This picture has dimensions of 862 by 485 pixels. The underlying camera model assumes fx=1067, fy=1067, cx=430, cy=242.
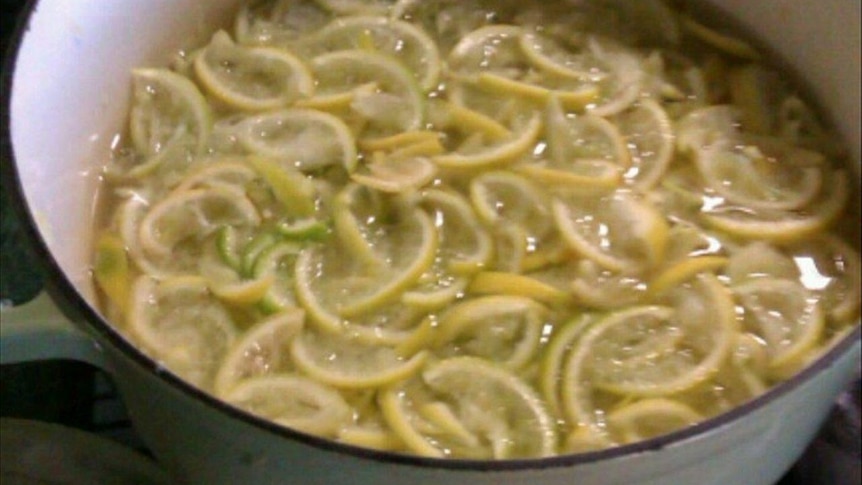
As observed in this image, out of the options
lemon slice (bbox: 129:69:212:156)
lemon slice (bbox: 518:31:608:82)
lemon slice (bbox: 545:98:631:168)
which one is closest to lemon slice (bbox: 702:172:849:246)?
lemon slice (bbox: 545:98:631:168)

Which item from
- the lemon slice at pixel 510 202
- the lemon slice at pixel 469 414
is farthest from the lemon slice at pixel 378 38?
the lemon slice at pixel 469 414

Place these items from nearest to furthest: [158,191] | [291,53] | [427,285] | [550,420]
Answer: [550,420] < [427,285] < [158,191] < [291,53]

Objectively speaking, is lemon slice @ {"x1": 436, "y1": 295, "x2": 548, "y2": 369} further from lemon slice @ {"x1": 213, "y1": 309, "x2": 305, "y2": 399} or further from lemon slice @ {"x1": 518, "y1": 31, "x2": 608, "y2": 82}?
lemon slice @ {"x1": 518, "y1": 31, "x2": 608, "y2": 82}

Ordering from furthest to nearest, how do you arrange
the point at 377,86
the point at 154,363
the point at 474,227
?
1. the point at 377,86
2. the point at 474,227
3. the point at 154,363

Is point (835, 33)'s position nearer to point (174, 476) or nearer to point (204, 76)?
point (204, 76)

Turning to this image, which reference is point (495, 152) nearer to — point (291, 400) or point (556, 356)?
point (556, 356)

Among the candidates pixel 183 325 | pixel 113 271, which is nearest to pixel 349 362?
pixel 183 325

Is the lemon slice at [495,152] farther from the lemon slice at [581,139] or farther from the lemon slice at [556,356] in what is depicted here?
the lemon slice at [556,356]

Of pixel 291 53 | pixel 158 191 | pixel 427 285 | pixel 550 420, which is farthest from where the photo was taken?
pixel 291 53

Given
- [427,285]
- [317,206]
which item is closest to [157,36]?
[317,206]
